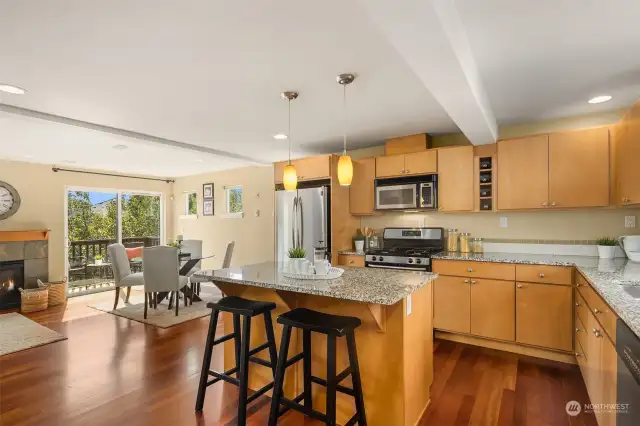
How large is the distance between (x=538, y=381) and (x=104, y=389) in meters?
3.34

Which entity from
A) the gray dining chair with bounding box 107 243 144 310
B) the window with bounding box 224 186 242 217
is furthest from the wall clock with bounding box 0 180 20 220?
the window with bounding box 224 186 242 217

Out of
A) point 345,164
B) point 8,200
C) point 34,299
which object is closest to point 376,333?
point 345,164

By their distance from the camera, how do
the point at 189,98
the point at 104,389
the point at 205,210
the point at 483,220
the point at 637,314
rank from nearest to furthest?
the point at 637,314 < the point at 104,389 < the point at 189,98 < the point at 483,220 < the point at 205,210

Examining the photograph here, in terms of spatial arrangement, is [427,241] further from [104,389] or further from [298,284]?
[104,389]

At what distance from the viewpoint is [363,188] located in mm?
4230

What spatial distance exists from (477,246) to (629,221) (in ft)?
4.28

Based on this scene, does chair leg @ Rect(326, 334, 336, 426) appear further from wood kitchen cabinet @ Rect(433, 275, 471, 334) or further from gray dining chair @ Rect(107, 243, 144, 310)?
gray dining chair @ Rect(107, 243, 144, 310)

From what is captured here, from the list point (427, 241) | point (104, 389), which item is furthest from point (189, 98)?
point (427, 241)

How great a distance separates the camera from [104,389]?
8.17 feet

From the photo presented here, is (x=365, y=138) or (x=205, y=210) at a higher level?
(x=365, y=138)

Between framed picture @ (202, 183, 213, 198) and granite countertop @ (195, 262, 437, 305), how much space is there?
4614mm

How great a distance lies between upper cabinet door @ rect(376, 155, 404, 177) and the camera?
12.9ft

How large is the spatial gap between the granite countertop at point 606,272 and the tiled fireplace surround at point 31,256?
593cm

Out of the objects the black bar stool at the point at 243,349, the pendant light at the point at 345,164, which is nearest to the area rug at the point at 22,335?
the black bar stool at the point at 243,349
